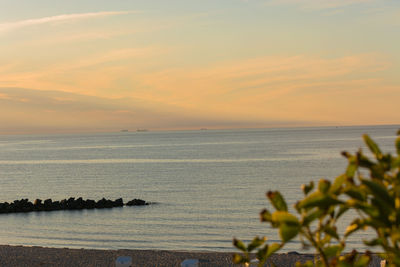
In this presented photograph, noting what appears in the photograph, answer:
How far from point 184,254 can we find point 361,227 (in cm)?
1888

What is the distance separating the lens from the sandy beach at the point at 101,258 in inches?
701

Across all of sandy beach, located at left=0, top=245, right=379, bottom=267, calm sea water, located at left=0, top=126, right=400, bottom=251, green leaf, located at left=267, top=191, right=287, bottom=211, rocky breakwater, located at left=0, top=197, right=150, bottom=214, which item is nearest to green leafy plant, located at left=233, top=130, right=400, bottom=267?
green leaf, located at left=267, top=191, right=287, bottom=211

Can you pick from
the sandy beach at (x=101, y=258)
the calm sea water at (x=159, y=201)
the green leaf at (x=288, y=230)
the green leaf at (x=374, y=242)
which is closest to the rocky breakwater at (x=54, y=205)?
the calm sea water at (x=159, y=201)

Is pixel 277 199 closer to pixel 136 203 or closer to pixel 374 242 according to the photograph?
pixel 374 242

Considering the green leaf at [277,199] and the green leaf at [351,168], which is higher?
the green leaf at [351,168]

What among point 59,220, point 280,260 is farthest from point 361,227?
point 59,220

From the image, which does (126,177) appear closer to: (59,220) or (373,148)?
(59,220)

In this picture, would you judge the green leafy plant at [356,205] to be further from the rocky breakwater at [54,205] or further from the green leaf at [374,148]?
the rocky breakwater at [54,205]

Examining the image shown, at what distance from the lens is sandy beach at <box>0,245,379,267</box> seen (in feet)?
58.4

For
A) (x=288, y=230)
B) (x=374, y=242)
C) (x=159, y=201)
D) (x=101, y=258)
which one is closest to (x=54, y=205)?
(x=159, y=201)

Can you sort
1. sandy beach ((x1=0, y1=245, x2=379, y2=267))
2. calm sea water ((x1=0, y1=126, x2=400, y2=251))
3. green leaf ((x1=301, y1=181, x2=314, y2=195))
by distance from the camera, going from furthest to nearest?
calm sea water ((x1=0, y1=126, x2=400, y2=251)), sandy beach ((x1=0, y1=245, x2=379, y2=267)), green leaf ((x1=301, y1=181, x2=314, y2=195))

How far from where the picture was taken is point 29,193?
54.5 metres

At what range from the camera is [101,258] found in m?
19.0

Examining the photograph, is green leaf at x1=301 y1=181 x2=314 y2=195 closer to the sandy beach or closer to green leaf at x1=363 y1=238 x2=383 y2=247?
green leaf at x1=363 y1=238 x2=383 y2=247
